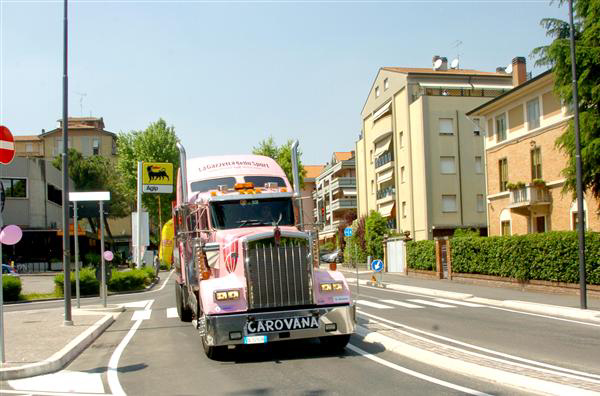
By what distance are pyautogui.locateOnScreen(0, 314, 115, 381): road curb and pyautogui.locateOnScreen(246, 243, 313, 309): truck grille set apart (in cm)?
305

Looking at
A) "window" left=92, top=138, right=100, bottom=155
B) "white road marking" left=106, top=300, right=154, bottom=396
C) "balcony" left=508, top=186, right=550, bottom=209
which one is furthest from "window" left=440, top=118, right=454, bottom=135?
"window" left=92, top=138, right=100, bottom=155

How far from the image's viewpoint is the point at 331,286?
1012 centimetres

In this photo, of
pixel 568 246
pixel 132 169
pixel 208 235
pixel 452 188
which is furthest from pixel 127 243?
pixel 208 235

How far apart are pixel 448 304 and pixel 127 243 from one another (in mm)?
83801

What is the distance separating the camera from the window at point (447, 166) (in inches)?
2046

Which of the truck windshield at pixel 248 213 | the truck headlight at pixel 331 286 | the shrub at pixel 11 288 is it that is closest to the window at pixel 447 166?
the shrub at pixel 11 288

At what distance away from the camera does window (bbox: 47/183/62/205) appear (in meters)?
56.7

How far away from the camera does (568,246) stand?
22609 millimetres

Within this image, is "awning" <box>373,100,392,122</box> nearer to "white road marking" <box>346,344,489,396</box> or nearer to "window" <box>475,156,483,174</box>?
"window" <box>475,156,483,174</box>

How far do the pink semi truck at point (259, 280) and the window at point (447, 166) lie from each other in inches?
1652

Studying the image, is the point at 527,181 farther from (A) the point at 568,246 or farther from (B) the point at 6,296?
(B) the point at 6,296

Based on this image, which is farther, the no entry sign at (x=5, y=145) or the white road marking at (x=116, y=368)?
the no entry sign at (x=5, y=145)

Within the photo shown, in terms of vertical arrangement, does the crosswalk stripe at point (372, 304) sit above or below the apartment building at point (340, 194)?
below

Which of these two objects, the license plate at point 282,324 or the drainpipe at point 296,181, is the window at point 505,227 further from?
the license plate at point 282,324
